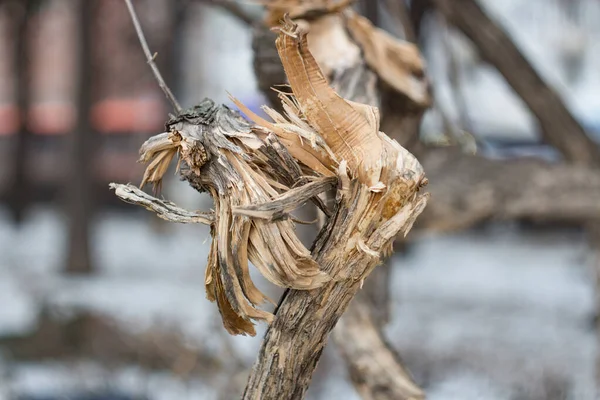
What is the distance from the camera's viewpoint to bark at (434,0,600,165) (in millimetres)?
3164

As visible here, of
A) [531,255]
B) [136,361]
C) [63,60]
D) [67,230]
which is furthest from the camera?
[63,60]

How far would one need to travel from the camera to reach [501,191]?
2.67 metres

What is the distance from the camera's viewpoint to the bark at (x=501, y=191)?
258cm

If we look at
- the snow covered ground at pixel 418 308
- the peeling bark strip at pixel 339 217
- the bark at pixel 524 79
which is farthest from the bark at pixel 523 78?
the peeling bark strip at pixel 339 217

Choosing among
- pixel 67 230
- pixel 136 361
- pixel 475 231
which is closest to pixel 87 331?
pixel 136 361

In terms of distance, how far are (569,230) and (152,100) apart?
596 centimetres

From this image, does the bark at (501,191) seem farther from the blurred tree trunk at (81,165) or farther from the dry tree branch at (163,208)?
the blurred tree trunk at (81,165)

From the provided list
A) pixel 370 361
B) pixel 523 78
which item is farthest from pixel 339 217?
pixel 523 78

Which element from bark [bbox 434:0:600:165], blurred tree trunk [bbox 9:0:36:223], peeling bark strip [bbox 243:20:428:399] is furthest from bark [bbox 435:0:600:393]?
blurred tree trunk [bbox 9:0:36:223]

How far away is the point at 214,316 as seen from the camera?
3.33m

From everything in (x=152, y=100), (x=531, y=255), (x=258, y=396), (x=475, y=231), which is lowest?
(x=258, y=396)

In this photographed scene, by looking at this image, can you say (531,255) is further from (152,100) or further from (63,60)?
(63,60)

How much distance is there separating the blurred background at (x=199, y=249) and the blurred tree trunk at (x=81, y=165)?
13 millimetres

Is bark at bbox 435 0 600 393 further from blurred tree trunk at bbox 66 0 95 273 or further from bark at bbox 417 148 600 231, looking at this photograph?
blurred tree trunk at bbox 66 0 95 273
